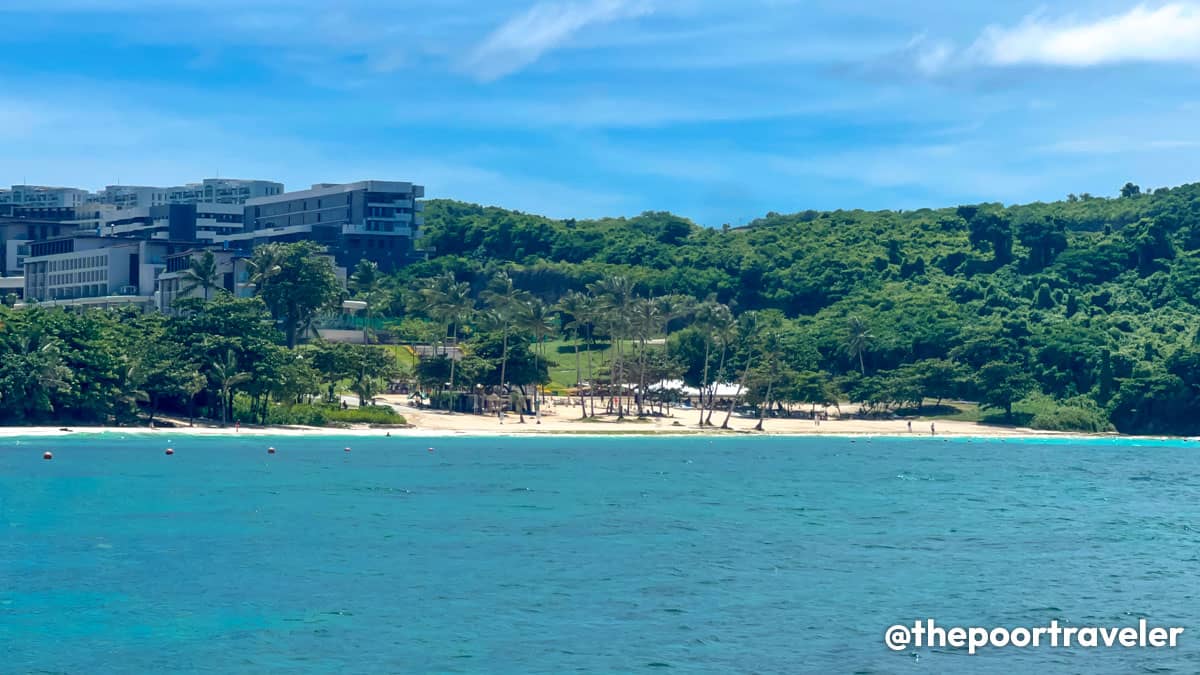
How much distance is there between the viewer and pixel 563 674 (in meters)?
30.9

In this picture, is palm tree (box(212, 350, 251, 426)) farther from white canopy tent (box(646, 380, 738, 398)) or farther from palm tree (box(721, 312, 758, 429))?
white canopy tent (box(646, 380, 738, 398))

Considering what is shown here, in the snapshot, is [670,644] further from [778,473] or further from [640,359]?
[640,359]

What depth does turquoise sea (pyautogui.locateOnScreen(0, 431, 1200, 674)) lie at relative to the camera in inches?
1308

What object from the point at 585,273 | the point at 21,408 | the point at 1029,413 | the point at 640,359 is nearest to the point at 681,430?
the point at 640,359

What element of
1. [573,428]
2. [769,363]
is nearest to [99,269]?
[573,428]

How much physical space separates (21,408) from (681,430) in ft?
189

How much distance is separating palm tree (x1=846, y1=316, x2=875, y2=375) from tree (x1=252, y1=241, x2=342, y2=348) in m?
59.0

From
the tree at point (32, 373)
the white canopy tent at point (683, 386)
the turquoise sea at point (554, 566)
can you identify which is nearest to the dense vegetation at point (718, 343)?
the tree at point (32, 373)

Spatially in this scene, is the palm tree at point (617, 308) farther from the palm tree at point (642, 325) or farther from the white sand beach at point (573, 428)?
the white sand beach at point (573, 428)

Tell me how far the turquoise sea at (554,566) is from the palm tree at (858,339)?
69.2m

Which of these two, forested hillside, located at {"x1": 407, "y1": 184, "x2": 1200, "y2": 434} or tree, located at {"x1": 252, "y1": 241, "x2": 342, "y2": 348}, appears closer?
tree, located at {"x1": 252, "y1": 241, "x2": 342, "y2": 348}

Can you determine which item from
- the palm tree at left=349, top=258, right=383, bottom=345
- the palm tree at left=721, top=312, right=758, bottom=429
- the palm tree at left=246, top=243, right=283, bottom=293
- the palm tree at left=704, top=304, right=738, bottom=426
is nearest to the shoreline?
the palm tree at left=721, top=312, right=758, bottom=429

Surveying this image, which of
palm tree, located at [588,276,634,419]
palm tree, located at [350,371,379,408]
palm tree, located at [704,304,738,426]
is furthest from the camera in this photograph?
palm tree, located at [588,276,634,419]

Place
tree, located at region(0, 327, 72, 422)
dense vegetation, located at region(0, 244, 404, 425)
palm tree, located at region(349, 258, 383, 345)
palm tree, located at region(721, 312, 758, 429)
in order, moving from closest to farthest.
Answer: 1. tree, located at region(0, 327, 72, 422)
2. dense vegetation, located at region(0, 244, 404, 425)
3. palm tree, located at region(721, 312, 758, 429)
4. palm tree, located at region(349, 258, 383, 345)
